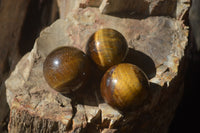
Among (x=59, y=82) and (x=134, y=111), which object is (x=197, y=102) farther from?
(x=59, y=82)

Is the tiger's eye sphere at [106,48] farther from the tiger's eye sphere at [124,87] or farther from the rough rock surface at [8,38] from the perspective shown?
the rough rock surface at [8,38]

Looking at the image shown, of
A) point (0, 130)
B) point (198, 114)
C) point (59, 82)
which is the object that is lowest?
point (198, 114)

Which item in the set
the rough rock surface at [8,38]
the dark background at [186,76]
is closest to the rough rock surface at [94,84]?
the rough rock surface at [8,38]

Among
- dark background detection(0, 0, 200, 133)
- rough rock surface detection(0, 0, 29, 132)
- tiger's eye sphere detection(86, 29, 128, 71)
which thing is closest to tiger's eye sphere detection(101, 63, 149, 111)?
tiger's eye sphere detection(86, 29, 128, 71)

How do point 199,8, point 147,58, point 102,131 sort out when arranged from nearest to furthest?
point 102,131, point 147,58, point 199,8

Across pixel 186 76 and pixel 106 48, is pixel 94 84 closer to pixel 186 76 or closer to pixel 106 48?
pixel 106 48

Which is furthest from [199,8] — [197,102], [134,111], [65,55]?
[65,55]
